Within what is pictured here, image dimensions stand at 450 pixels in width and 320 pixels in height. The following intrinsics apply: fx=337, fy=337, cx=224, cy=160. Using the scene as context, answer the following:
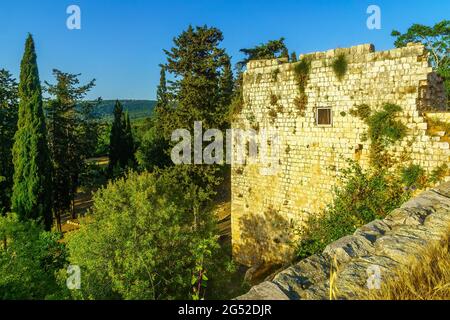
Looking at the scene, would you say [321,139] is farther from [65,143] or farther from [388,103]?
[65,143]

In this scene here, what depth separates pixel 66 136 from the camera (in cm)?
2622

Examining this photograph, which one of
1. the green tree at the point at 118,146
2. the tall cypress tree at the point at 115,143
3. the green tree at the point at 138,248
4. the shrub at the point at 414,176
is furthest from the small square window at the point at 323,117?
the tall cypress tree at the point at 115,143

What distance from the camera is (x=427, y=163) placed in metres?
8.61

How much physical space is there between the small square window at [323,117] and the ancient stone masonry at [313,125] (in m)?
0.03

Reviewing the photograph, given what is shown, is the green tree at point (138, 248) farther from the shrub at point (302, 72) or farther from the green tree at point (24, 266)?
the shrub at point (302, 72)

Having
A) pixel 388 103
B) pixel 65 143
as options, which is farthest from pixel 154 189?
pixel 65 143

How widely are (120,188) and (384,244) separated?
999cm

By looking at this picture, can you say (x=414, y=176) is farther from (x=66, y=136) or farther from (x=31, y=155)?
(x=66, y=136)

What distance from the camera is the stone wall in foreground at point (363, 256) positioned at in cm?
321

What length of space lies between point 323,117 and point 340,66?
159 centimetres

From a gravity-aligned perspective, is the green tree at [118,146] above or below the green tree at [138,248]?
above

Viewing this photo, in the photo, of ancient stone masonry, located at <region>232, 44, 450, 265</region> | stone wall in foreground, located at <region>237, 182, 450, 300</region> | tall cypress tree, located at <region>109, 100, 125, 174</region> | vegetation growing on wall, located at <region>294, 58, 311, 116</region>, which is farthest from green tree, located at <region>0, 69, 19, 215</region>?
stone wall in foreground, located at <region>237, 182, 450, 300</region>

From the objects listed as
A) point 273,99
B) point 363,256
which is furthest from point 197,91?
point 363,256

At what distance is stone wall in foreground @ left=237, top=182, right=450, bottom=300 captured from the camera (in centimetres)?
321
